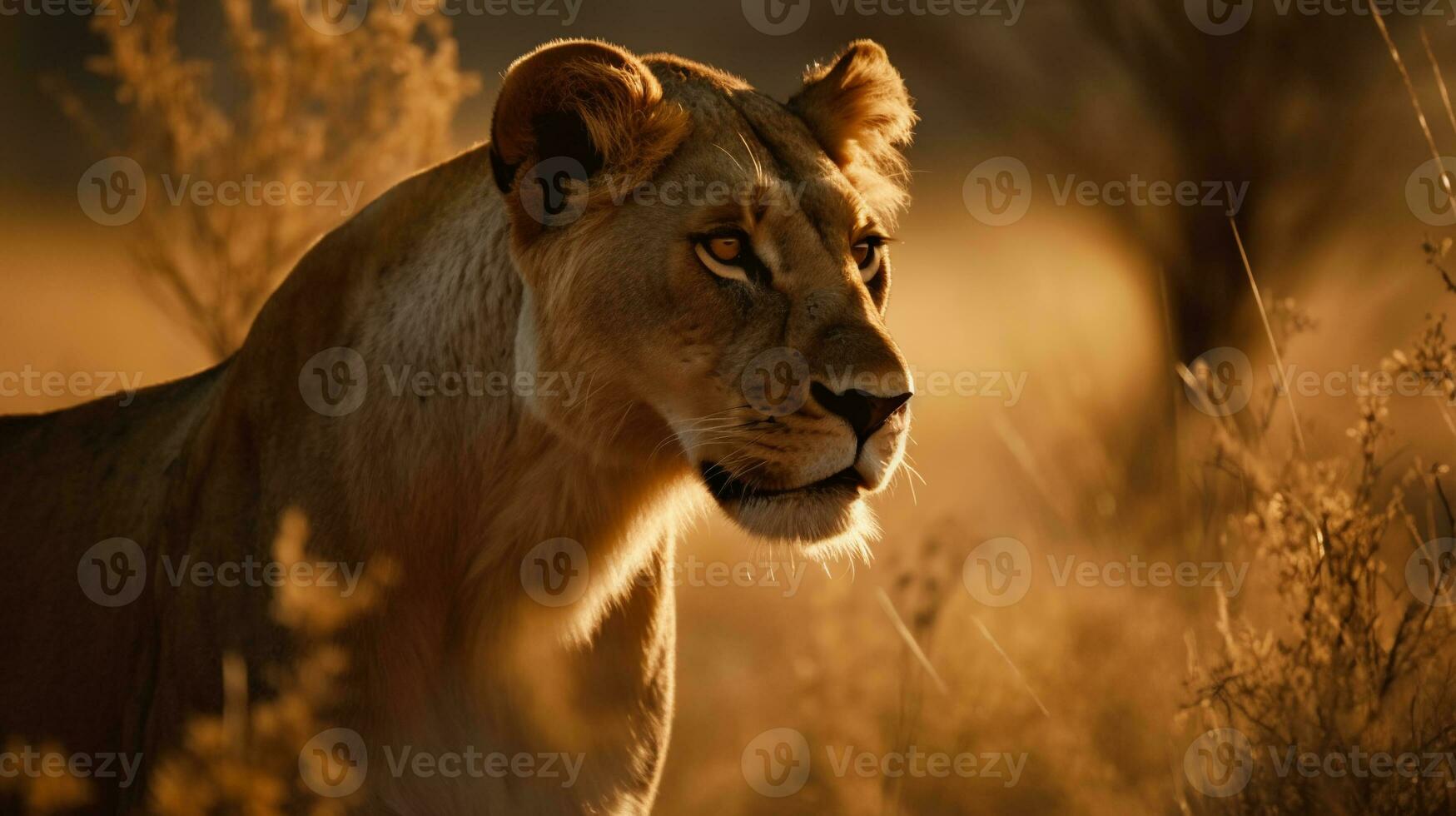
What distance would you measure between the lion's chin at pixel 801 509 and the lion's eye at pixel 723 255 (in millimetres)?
458

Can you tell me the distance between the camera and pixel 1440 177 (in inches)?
132

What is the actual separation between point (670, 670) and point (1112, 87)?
4.26 metres

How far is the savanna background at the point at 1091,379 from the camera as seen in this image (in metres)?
3.47

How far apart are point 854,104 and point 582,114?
101 centimetres

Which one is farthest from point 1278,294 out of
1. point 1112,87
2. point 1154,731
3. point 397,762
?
point 397,762

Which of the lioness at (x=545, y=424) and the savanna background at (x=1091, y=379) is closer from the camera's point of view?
the lioness at (x=545, y=424)

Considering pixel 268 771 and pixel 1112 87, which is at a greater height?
pixel 1112 87

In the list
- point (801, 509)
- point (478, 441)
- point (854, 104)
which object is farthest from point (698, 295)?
point (854, 104)

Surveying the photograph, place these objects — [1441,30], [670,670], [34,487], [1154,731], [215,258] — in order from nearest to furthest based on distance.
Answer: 1. [670,670]
2. [1154,731]
3. [34,487]
4. [1441,30]
5. [215,258]

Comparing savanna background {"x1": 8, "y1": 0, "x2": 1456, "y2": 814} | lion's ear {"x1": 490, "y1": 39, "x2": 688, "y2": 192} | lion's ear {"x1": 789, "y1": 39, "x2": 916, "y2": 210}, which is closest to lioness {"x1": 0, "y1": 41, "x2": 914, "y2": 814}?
lion's ear {"x1": 490, "y1": 39, "x2": 688, "y2": 192}

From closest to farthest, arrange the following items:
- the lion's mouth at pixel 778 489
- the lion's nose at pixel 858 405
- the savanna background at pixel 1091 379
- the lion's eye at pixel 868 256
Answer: the lion's nose at pixel 858 405, the lion's mouth at pixel 778 489, the savanna background at pixel 1091 379, the lion's eye at pixel 868 256

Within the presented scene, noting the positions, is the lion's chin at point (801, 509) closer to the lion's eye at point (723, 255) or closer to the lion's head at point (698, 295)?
the lion's head at point (698, 295)

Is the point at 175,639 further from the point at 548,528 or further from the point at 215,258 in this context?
the point at 215,258

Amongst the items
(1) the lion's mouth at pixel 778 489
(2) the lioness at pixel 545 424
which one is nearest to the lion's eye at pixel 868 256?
(2) the lioness at pixel 545 424
